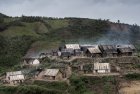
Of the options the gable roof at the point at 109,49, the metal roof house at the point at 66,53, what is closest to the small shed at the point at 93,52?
the gable roof at the point at 109,49

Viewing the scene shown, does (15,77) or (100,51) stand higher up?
(100,51)

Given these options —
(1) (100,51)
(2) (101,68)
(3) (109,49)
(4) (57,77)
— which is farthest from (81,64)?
(3) (109,49)

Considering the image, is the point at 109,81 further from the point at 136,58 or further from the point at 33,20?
the point at 33,20

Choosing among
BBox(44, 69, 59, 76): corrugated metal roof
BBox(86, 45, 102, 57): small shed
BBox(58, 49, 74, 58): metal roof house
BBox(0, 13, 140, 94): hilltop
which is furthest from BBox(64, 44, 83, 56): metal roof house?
BBox(0, 13, 140, 94): hilltop

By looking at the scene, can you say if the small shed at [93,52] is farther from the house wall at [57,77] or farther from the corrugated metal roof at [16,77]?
the corrugated metal roof at [16,77]

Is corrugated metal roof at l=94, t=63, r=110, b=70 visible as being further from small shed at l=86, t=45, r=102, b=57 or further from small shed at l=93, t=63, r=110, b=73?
small shed at l=86, t=45, r=102, b=57

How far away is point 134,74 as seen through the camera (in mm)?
67375

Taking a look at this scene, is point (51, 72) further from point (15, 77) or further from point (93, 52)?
point (93, 52)

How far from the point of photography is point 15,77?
72.0 m

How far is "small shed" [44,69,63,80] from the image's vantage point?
6874cm

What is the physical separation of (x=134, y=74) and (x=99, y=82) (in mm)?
5624

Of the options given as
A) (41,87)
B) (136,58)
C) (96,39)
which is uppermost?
(96,39)

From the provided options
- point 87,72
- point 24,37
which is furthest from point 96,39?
point 87,72

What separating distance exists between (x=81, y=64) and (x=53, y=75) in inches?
218
